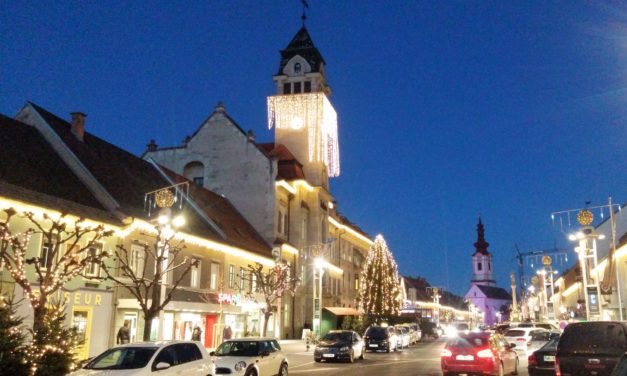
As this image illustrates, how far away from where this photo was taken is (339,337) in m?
29.2

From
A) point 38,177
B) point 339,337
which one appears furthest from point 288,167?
point 38,177

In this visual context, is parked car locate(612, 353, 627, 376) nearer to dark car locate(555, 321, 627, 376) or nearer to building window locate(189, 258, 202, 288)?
dark car locate(555, 321, 627, 376)

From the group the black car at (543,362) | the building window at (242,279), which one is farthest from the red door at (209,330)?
the black car at (543,362)

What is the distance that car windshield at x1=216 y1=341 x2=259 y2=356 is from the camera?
18.5 meters

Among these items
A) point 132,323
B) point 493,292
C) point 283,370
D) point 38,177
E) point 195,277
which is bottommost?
point 283,370

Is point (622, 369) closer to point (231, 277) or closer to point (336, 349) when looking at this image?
point (336, 349)

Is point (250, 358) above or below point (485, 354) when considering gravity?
below

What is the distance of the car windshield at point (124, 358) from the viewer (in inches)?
497

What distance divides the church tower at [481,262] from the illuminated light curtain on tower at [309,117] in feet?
412

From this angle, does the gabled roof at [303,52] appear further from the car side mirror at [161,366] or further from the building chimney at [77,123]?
the car side mirror at [161,366]

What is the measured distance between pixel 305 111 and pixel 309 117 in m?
0.72

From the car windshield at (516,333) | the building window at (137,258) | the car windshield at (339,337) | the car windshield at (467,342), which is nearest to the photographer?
the car windshield at (467,342)

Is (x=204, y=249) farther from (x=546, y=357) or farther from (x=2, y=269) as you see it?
(x=546, y=357)

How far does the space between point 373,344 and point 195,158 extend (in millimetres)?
22241
